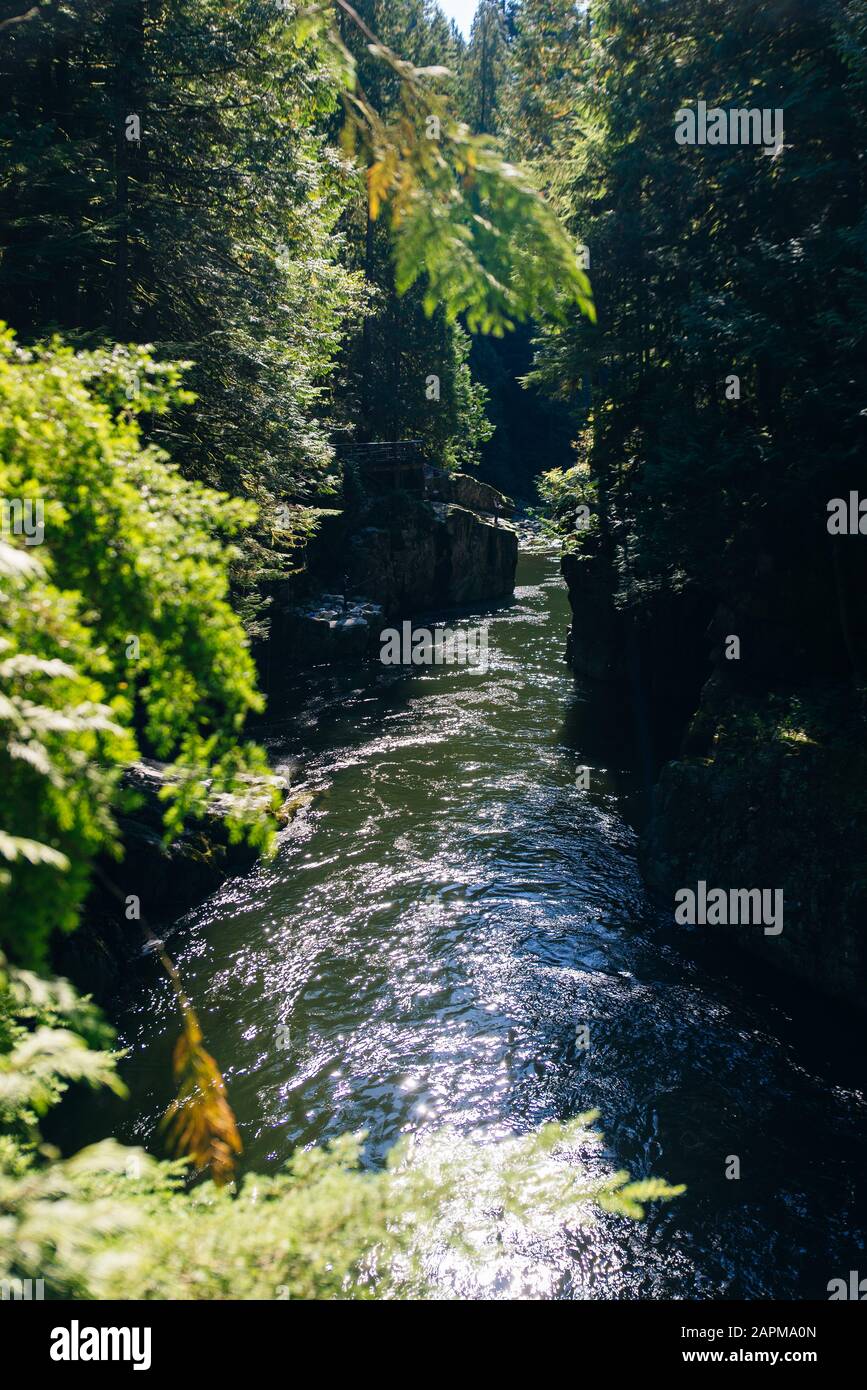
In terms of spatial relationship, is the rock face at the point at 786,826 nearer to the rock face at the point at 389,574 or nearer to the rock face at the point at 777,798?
the rock face at the point at 777,798

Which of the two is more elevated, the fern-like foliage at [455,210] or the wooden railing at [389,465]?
the wooden railing at [389,465]

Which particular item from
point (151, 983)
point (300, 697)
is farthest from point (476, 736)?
point (151, 983)

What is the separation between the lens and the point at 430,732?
67.4 feet

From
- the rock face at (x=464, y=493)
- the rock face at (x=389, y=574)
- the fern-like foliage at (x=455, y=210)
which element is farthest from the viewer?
the rock face at (x=464, y=493)

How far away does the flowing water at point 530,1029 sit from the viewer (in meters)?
7.72

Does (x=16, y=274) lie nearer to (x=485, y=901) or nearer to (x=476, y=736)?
(x=485, y=901)

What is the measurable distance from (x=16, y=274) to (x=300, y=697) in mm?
13242

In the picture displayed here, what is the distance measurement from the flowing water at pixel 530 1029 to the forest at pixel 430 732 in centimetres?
6

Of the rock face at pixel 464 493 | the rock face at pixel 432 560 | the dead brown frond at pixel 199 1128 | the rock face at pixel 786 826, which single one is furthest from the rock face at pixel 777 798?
the rock face at pixel 464 493

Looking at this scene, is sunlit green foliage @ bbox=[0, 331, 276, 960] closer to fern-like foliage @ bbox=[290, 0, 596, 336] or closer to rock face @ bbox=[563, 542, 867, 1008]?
fern-like foliage @ bbox=[290, 0, 596, 336]

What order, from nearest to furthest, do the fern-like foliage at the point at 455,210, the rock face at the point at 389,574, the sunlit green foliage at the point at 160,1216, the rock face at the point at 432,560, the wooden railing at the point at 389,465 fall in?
the sunlit green foliage at the point at 160,1216 < the fern-like foliage at the point at 455,210 < the rock face at the point at 389,574 < the rock face at the point at 432,560 < the wooden railing at the point at 389,465

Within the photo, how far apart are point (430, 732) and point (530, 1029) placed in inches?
424
